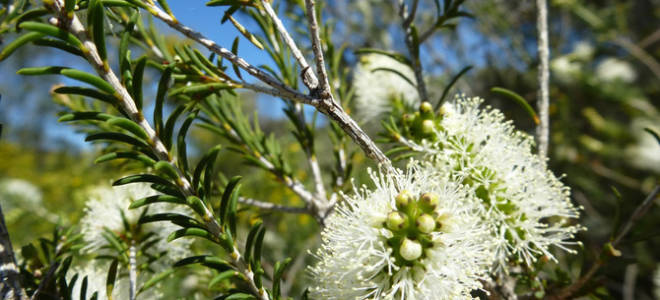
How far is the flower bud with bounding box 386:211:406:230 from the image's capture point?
2.08ft

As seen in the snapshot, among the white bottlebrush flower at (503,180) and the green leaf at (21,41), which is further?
the white bottlebrush flower at (503,180)

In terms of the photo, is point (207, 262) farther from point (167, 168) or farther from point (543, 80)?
point (543, 80)

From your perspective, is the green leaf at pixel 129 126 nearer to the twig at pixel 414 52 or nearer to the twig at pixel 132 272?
the twig at pixel 132 272

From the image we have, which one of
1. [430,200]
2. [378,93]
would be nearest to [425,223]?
[430,200]

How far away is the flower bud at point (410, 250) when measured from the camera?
612 mm

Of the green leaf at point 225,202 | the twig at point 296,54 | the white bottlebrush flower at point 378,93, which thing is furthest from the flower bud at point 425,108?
the white bottlebrush flower at point 378,93

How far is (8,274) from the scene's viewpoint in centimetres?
63

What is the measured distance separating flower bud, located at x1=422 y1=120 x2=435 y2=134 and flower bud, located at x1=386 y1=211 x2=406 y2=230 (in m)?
0.23

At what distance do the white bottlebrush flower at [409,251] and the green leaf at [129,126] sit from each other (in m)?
0.36

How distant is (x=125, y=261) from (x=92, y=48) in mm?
500

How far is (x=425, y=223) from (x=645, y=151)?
9.43 feet

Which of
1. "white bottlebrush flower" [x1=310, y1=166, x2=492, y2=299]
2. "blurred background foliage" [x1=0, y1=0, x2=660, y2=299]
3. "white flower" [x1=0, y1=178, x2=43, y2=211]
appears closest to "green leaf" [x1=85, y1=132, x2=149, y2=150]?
→ "white bottlebrush flower" [x1=310, y1=166, x2=492, y2=299]

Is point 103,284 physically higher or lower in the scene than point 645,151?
lower

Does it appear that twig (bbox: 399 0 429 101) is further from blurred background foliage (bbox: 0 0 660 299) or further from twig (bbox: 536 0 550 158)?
blurred background foliage (bbox: 0 0 660 299)
